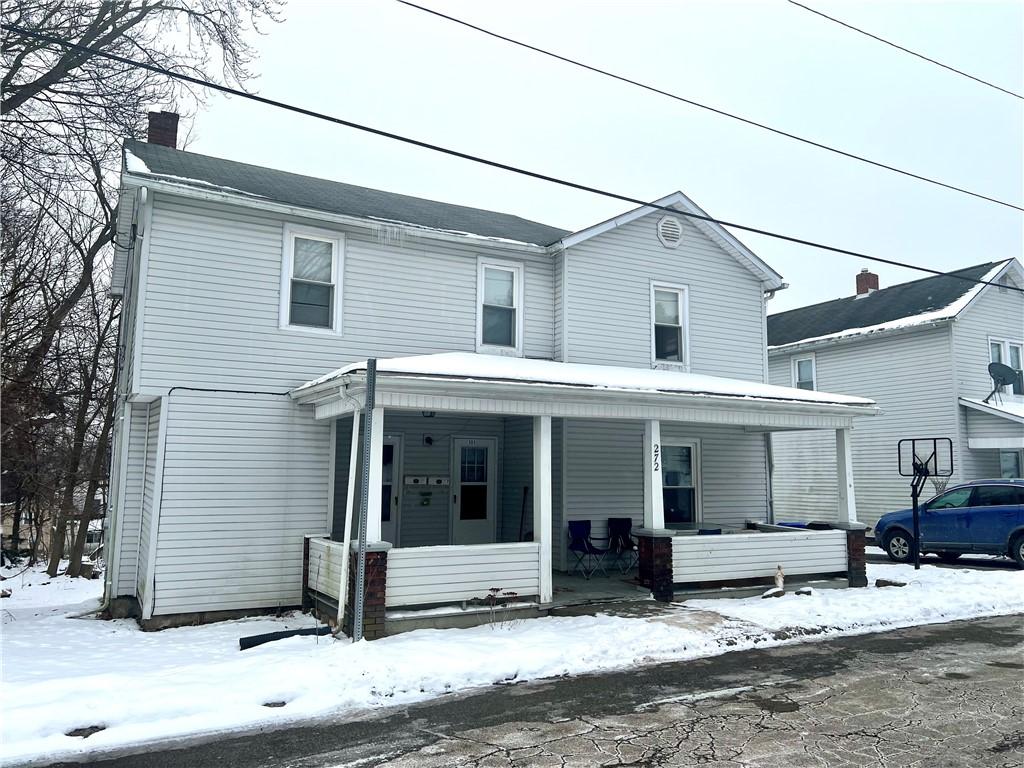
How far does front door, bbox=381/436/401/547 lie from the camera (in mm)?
12484

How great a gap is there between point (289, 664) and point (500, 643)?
2.22 m

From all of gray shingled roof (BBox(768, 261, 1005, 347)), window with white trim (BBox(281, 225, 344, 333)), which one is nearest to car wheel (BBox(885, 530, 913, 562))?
gray shingled roof (BBox(768, 261, 1005, 347))

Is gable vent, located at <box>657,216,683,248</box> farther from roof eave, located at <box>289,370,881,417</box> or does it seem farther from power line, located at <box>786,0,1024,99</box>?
power line, located at <box>786,0,1024,99</box>

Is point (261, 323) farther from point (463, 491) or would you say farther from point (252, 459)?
point (463, 491)

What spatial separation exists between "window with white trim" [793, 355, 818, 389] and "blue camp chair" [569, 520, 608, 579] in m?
13.5

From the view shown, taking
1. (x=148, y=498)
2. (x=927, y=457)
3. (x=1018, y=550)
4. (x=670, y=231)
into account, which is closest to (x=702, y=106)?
(x=670, y=231)

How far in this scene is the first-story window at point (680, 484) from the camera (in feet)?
45.9

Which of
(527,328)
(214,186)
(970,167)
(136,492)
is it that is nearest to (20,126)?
(214,186)

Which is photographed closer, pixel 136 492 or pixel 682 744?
pixel 682 744

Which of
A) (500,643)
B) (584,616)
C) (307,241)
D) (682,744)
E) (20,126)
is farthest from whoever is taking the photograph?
(20,126)

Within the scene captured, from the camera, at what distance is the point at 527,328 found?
12.9 meters

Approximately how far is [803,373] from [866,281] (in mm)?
5733

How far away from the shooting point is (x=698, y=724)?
5.64m

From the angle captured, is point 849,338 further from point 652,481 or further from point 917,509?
point 652,481
